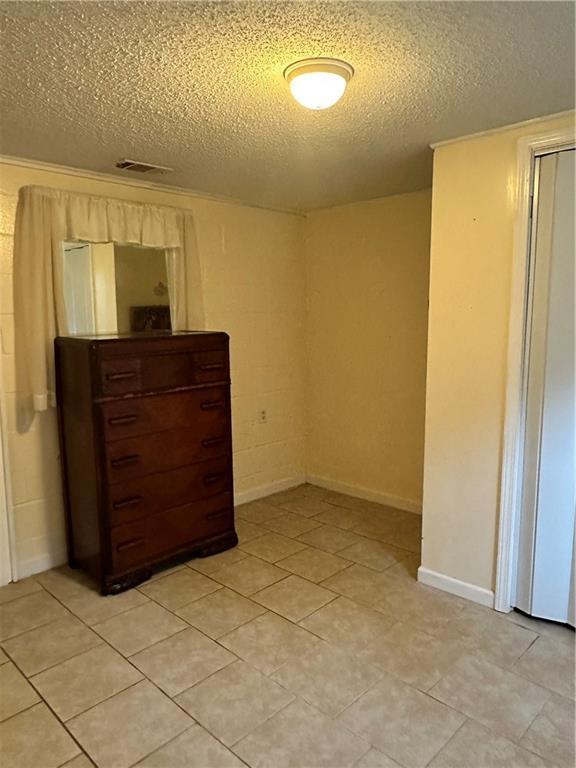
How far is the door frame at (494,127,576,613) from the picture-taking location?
2.27 metres

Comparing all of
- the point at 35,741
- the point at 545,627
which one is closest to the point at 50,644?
the point at 35,741

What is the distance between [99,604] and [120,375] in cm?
113

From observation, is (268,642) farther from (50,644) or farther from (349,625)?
(50,644)

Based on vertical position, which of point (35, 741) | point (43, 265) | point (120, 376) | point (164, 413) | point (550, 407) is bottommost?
point (35, 741)

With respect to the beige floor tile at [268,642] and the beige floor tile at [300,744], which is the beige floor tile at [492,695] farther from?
the beige floor tile at [268,642]

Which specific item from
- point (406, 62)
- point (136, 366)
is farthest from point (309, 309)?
point (406, 62)

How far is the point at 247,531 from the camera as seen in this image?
3510mm

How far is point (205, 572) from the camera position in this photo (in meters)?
2.96

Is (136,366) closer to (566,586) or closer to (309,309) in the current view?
(309,309)

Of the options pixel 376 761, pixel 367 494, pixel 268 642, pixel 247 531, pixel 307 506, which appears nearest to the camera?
pixel 376 761

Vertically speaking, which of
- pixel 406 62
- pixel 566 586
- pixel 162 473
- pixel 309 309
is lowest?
pixel 566 586

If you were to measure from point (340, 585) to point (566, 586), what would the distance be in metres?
1.05

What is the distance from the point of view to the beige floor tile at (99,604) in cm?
254

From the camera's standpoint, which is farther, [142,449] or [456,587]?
[142,449]
